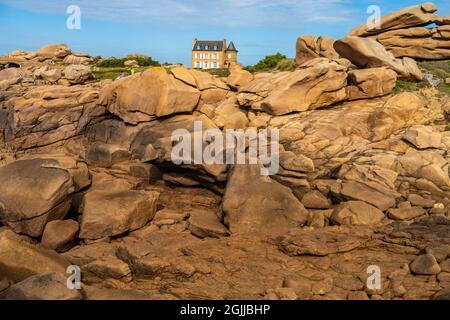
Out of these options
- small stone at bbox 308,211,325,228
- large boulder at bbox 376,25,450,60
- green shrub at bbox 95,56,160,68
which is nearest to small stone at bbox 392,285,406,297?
small stone at bbox 308,211,325,228

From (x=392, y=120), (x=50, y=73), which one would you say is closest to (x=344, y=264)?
(x=392, y=120)

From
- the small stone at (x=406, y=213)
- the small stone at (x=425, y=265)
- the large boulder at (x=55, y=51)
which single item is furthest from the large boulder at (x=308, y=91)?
the large boulder at (x=55, y=51)

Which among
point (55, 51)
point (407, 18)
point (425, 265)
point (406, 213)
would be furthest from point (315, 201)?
point (55, 51)

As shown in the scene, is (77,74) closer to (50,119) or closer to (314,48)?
(50,119)

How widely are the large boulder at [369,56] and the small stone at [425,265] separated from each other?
56.4 feet

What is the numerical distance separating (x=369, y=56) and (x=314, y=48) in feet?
28.9

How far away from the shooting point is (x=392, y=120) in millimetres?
24984

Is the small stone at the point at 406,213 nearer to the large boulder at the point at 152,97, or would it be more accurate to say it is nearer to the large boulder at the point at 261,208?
the large boulder at the point at 261,208

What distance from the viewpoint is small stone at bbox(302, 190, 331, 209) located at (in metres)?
20.0

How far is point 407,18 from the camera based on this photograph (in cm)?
3619

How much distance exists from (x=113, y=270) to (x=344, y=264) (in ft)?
29.1

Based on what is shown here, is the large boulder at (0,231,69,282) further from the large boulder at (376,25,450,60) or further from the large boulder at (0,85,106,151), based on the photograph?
the large boulder at (376,25,450,60)

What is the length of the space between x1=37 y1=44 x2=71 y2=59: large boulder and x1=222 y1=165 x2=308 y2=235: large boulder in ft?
213
